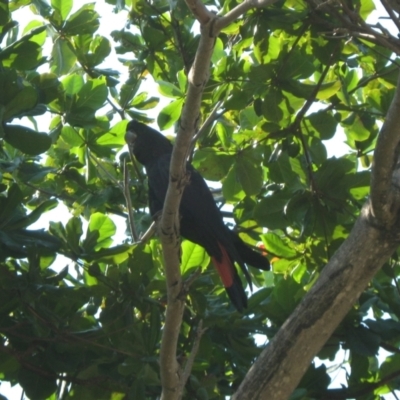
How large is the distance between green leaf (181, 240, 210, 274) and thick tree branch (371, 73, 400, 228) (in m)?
1.08

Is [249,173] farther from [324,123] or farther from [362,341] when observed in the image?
[362,341]

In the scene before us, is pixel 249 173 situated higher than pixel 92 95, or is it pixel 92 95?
pixel 92 95

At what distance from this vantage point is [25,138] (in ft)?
10.9

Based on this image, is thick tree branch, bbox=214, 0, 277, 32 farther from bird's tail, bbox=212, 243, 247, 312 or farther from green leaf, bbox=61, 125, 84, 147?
green leaf, bbox=61, 125, 84, 147

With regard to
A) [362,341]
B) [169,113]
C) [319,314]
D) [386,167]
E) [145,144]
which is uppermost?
[145,144]

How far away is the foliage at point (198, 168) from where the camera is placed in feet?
10.8

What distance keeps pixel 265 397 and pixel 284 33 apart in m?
1.98

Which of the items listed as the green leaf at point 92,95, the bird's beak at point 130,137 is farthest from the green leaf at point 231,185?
the green leaf at point 92,95

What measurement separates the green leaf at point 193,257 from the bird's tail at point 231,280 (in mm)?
53

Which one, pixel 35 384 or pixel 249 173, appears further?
pixel 249 173

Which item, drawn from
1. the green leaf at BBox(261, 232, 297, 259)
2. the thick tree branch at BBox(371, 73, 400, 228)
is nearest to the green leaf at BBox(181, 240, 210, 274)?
the green leaf at BBox(261, 232, 297, 259)

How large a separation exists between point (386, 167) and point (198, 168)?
4.30 ft

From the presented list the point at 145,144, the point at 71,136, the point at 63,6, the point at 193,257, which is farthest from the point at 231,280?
the point at 63,6

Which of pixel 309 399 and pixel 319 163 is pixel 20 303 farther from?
pixel 319 163
